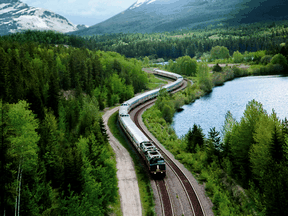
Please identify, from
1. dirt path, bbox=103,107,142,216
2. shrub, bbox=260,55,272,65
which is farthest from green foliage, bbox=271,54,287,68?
dirt path, bbox=103,107,142,216

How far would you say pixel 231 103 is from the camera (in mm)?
90688

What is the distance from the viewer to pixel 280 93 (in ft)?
306

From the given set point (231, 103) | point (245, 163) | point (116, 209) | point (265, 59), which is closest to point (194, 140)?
point (245, 163)

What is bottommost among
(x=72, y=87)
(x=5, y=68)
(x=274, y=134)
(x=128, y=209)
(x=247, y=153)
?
(x=128, y=209)

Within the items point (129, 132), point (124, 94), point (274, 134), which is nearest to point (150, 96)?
point (124, 94)

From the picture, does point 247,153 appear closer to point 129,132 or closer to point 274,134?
point 274,134

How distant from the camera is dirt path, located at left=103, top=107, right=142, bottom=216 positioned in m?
32.5

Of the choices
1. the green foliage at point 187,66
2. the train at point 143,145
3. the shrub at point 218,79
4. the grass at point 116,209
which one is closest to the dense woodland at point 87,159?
the grass at point 116,209

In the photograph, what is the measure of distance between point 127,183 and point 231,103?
6362 centimetres

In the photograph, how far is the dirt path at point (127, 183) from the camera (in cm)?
3248

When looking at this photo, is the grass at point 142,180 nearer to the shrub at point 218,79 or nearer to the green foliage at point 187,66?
the shrub at point 218,79

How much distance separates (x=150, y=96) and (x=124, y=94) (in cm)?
1105

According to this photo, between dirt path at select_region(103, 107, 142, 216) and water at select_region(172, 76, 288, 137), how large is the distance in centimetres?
2326

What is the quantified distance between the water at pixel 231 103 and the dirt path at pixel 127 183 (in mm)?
23257
